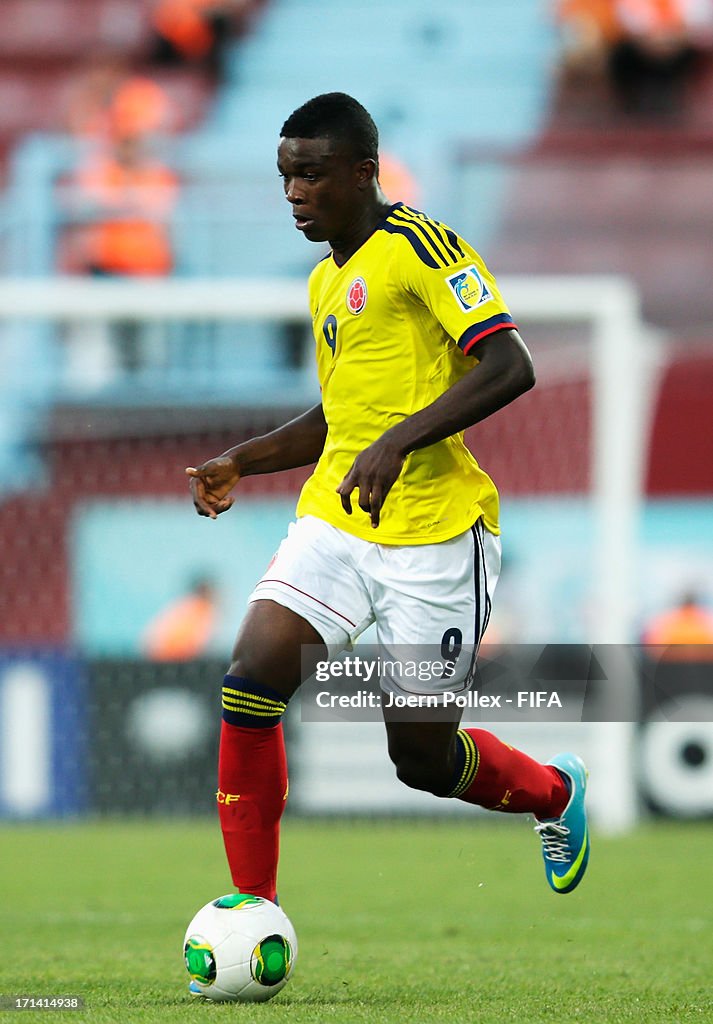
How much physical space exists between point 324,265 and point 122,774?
517cm

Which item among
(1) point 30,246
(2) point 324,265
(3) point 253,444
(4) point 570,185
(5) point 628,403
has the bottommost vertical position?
(3) point 253,444

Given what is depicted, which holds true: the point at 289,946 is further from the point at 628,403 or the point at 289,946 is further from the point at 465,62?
the point at 465,62

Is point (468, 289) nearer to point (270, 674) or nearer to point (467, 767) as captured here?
point (270, 674)

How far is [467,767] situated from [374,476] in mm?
938

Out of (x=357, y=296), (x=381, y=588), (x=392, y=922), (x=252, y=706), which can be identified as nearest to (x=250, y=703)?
(x=252, y=706)

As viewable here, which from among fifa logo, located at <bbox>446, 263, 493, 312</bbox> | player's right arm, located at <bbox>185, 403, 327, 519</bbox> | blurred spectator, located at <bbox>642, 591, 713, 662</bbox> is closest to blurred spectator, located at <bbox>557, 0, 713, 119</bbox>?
A: blurred spectator, located at <bbox>642, 591, 713, 662</bbox>

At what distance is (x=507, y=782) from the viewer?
4.32 meters

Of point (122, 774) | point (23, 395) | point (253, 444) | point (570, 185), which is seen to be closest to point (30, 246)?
point (23, 395)

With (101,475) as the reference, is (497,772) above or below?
below

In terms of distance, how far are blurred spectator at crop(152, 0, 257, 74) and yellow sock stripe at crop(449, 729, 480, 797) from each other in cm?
1141

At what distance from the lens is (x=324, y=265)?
165 inches

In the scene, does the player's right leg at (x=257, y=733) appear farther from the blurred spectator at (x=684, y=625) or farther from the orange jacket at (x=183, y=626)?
the blurred spectator at (x=684, y=625)

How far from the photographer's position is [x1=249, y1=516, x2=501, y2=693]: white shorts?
3979mm

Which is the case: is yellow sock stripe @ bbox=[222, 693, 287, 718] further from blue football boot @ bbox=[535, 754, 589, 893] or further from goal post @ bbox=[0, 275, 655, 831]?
goal post @ bbox=[0, 275, 655, 831]
